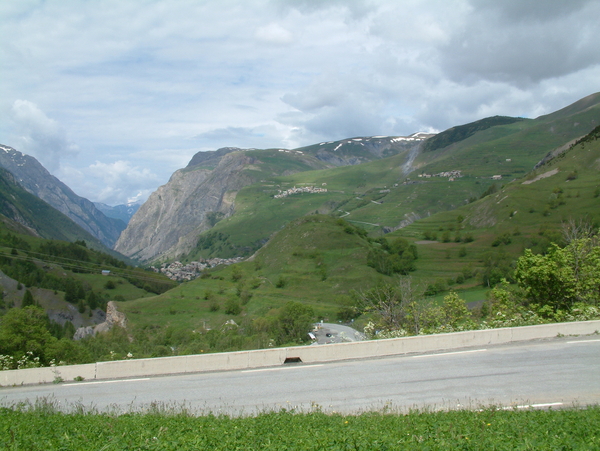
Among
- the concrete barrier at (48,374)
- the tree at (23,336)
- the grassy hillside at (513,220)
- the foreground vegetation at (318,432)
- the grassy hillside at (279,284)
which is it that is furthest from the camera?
the grassy hillside at (513,220)

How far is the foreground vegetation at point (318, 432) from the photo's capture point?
834 cm

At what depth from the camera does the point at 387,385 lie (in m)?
16.2

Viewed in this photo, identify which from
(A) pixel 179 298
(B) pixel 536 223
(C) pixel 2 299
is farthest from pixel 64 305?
(B) pixel 536 223

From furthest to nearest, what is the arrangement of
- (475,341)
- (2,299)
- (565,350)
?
(2,299) < (475,341) < (565,350)

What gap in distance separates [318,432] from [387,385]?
293 inches

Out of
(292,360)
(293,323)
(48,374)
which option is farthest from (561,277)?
(293,323)

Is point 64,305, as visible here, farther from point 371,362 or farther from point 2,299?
point 371,362

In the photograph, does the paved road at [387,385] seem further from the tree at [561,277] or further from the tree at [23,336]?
the tree at [23,336]

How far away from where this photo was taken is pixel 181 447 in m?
8.45

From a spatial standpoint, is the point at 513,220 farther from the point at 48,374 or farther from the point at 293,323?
the point at 48,374

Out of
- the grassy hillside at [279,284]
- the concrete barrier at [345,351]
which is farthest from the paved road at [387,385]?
the grassy hillside at [279,284]

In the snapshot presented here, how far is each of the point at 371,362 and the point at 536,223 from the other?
470ft

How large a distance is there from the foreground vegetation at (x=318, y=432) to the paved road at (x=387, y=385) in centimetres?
255

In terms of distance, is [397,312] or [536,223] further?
[536,223]
